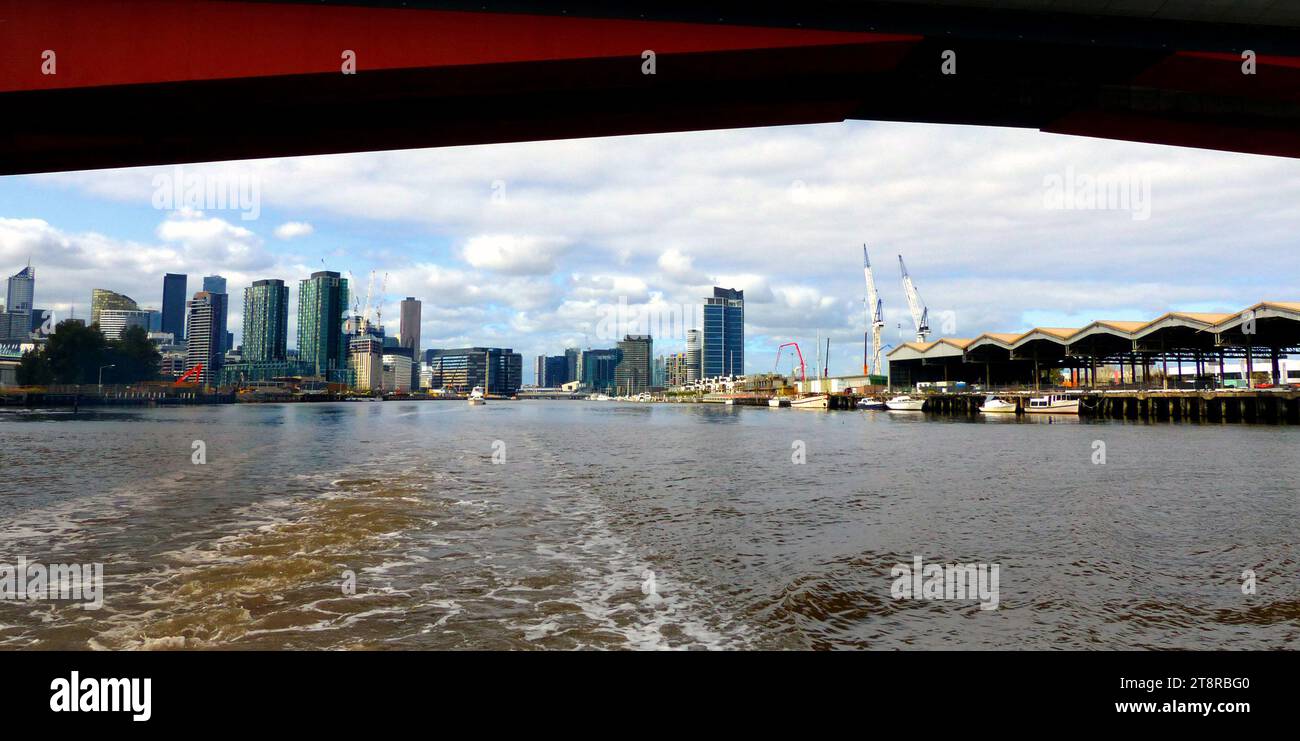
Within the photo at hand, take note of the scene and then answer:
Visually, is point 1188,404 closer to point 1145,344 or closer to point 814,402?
point 1145,344

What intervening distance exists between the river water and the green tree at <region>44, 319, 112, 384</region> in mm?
184790

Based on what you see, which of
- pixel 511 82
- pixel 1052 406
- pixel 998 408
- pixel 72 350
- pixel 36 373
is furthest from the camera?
pixel 72 350

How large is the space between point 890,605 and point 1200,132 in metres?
12.6

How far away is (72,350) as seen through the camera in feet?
560

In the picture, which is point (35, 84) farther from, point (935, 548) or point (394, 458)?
point (394, 458)

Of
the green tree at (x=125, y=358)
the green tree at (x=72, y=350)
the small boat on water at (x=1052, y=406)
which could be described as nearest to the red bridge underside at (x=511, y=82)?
the small boat on water at (x=1052, y=406)

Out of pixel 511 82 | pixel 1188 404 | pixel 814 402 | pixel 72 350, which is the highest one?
pixel 72 350

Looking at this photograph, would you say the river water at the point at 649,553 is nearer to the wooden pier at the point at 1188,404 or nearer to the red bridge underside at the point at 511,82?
the red bridge underside at the point at 511,82

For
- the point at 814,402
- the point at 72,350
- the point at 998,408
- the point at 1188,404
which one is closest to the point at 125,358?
the point at 72,350

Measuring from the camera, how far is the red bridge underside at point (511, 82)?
37.1 feet

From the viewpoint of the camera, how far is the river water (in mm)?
9141

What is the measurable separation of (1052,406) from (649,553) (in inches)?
3812
